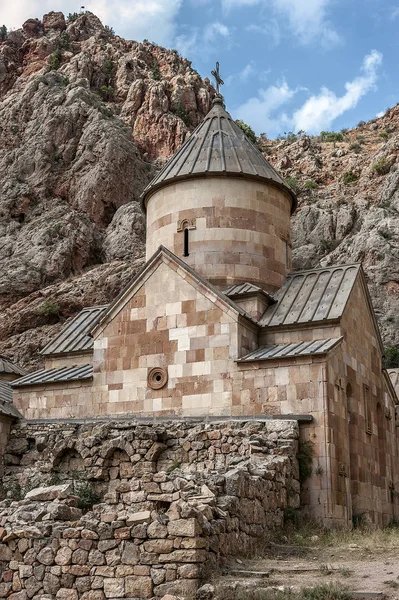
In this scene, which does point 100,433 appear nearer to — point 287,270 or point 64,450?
point 64,450

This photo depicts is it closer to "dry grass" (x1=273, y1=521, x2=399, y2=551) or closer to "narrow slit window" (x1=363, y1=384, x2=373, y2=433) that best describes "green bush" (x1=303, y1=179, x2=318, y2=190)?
"narrow slit window" (x1=363, y1=384, x2=373, y2=433)

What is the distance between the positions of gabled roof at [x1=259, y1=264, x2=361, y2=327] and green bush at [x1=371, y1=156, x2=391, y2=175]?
26537mm

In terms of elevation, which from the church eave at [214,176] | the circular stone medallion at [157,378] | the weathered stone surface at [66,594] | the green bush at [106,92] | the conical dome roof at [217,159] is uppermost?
the green bush at [106,92]

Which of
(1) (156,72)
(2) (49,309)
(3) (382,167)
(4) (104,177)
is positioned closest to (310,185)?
(3) (382,167)

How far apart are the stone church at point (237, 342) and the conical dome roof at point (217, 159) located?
0.16 ft

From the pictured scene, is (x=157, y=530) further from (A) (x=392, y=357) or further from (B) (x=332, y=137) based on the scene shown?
(B) (x=332, y=137)

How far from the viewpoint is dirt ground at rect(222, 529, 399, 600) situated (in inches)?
301

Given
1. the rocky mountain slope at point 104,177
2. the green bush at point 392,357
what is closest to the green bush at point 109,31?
the rocky mountain slope at point 104,177

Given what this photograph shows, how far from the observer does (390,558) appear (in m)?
8.86

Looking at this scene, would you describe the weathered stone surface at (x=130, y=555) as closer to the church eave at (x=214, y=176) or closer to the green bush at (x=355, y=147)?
the church eave at (x=214, y=176)

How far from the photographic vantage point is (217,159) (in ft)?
58.4

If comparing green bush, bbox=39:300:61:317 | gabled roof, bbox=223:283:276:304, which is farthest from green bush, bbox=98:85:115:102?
gabled roof, bbox=223:283:276:304

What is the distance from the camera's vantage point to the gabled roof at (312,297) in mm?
15125

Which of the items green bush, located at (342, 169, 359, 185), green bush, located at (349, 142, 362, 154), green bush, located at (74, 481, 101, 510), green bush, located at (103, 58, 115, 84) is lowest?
green bush, located at (74, 481, 101, 510)
